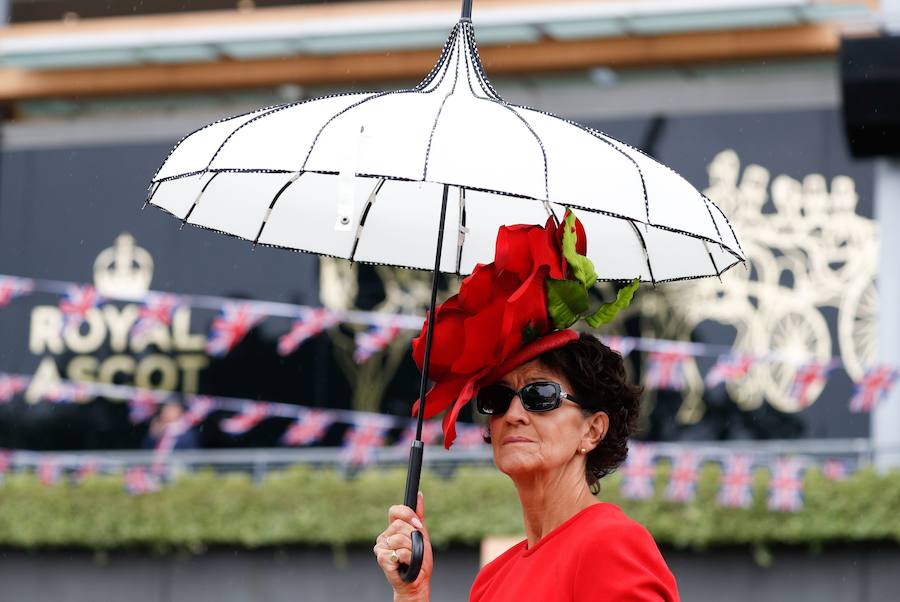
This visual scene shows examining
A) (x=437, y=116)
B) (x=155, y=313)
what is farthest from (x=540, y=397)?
(x=155, y=313)

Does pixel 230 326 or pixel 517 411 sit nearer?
pixel 517 411

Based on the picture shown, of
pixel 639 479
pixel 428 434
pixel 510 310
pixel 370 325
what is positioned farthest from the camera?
pixel 370 325

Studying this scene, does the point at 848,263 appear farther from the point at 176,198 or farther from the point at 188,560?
the point at 176,198

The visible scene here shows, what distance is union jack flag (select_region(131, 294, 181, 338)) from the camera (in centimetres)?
1373

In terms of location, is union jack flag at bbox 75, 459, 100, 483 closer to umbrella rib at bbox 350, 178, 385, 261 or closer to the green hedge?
the green hedge

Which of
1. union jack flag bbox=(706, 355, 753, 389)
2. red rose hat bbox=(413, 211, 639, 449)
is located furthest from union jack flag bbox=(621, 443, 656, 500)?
red rose hat bbox=(413, 211, 639, 449)

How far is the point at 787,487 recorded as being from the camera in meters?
10.7

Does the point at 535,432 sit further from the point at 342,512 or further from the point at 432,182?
the point at 342,512

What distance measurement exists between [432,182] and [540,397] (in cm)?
55

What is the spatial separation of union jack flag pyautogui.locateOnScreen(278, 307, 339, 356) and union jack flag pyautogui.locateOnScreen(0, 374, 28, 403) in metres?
2.88

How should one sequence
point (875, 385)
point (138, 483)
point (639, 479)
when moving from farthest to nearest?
point (138, 483)
point (875, 385)
point (639, 479)

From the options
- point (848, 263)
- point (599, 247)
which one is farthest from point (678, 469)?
point (599, 247)

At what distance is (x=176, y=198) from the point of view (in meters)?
4.02

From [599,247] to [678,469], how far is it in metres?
7.17
